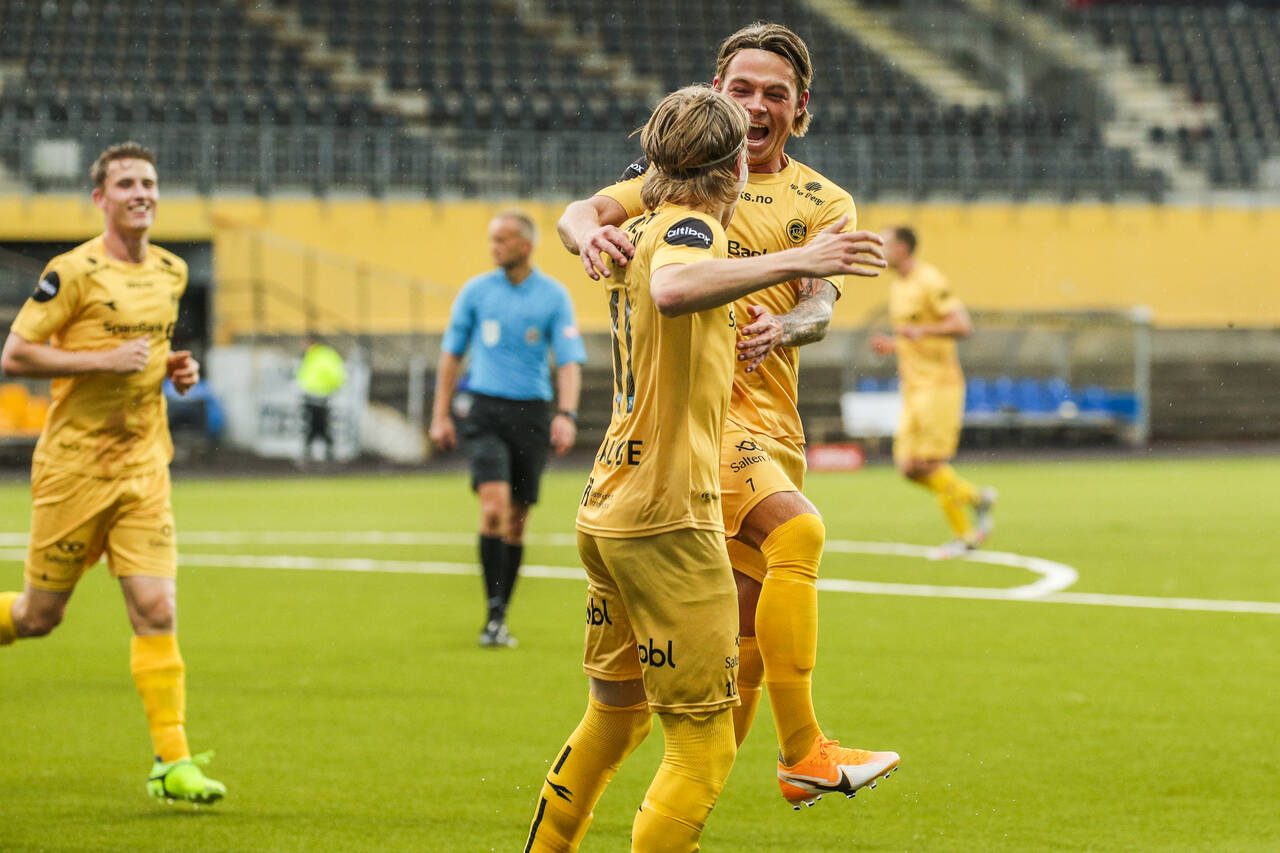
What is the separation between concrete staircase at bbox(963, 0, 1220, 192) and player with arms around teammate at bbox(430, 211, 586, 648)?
27.4 metres

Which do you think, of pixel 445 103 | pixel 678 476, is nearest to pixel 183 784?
pixel 678 476

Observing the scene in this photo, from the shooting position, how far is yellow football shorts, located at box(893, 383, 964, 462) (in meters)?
14.1

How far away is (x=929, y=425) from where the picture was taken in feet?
46.5

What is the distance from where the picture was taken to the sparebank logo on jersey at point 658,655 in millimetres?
3977

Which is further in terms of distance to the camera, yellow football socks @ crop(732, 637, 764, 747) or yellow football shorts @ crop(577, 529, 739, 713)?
yellow football socks @ crop(732, 637, 764, 747)

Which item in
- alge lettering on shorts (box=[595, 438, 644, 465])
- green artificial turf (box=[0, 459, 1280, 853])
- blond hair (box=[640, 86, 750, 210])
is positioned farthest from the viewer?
green artificial turf (box=[0, 459, 1280, 853])

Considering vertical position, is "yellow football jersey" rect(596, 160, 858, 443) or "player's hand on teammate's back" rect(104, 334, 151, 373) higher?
"yellow football jersey" rect(596, 160, 858, 443)

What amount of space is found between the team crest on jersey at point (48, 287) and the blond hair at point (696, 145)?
3.25 meters

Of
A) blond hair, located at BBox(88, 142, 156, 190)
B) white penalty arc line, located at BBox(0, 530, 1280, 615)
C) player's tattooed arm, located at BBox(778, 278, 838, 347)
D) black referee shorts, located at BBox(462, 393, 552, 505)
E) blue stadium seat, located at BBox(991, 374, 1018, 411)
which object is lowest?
blue stadium seat, located at BBox(991, 374, 1018, 411)

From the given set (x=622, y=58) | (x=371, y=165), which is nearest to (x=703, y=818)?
(x=371, y=165)

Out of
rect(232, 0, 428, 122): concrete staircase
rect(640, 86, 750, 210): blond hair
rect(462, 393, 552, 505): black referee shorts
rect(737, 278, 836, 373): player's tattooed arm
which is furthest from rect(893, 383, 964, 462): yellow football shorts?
rect(232, 0, 428, 122): concrete staircase

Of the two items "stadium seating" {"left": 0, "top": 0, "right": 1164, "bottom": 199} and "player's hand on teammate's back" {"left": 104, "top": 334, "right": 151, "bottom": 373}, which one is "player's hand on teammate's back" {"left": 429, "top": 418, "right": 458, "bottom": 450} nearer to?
"player's hand on teammate's back" {"left": 104, "top": 334, "right": 151, "bottom": 373}

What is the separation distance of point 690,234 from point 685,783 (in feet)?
4.40

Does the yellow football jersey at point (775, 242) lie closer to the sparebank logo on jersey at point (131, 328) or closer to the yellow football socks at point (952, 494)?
the sparebank logo on jersey at point (131, 328)
